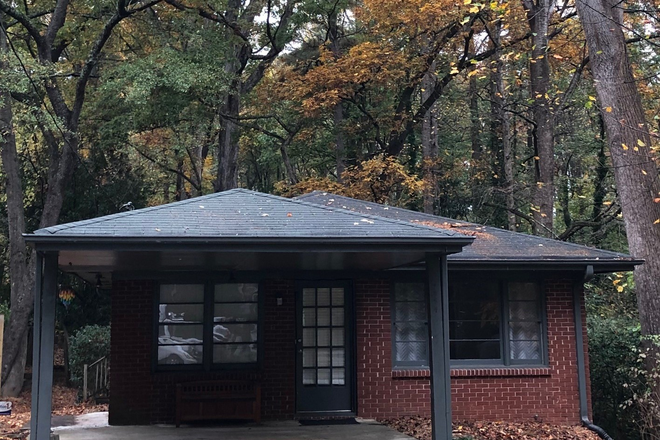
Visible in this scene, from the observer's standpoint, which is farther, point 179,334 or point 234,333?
point 234,333

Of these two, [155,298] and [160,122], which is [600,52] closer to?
[155,298]

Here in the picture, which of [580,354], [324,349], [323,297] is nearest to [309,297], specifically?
[323,297]

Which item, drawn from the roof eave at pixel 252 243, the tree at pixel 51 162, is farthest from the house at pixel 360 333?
the tree at pixel 51 162

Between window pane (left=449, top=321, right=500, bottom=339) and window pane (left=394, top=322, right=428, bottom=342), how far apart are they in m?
0.49

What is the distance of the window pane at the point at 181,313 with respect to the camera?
10.2 metres

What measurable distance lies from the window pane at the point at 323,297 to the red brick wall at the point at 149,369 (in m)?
0.59

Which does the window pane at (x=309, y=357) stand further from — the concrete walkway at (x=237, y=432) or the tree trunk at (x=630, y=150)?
the tree trunk at (x=630, y=150)

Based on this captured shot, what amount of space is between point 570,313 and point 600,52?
4457 mm

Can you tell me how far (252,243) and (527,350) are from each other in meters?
6.07

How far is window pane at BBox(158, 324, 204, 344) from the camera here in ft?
33.3

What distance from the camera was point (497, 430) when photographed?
962 centimetres

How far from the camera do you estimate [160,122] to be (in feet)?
59.8

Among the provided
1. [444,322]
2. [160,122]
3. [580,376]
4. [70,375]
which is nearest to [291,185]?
[160,122]

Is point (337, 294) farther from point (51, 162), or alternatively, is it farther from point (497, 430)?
point (51, 162)
